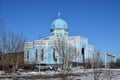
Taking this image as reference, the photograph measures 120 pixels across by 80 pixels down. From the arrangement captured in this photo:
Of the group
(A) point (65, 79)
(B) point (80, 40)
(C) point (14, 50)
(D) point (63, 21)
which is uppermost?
(D) point (63, 21)

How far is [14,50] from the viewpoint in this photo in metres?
14.4

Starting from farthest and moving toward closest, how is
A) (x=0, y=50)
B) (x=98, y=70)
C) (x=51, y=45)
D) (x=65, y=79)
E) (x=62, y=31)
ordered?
(x=62, y=31), (x=51, y=45), (x=0, y=50), (x=65, y=79), (x=98, y=70)

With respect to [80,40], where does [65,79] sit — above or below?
below

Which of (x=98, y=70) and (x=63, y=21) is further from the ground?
(x=63, y=21)

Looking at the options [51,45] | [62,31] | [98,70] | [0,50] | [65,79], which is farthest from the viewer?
[62,31]

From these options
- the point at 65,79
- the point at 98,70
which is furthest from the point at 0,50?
the point at 98,70

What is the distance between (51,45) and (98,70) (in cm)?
4294

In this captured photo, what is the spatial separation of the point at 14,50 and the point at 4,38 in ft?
3.52

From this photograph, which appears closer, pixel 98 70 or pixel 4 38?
pixel 98 70

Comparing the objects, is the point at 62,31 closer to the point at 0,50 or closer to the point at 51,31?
the point at 51,31

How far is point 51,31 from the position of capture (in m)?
61.3

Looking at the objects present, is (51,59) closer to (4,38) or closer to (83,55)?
(83,55)

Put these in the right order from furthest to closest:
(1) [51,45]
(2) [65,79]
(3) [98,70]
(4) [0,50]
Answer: (1) [51,45], (4) [0,50], (2) [65,79], (3) [98,70]


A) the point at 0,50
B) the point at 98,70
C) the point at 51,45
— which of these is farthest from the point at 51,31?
the point at 98,70
